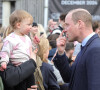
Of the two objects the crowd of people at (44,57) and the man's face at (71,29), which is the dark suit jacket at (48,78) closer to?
the crowd of people at (44,57)

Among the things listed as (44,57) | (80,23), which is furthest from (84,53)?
(44,57)

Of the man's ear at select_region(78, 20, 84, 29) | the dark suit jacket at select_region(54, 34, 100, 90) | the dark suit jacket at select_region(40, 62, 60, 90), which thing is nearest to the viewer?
the dark suit jacket at select_region(54, 34, 100, 90)

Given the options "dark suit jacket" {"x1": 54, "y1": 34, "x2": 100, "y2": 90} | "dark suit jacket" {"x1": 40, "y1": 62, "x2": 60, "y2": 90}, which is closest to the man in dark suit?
"dark suit jacket" {"x1": 54, "y1": 34, "x2": 100, "y2": 90}

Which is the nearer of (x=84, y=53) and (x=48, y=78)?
(x=84, y=53)

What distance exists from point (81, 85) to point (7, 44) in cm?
101

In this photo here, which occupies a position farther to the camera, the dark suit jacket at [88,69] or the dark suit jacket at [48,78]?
the dark suit jacket at [48,78]

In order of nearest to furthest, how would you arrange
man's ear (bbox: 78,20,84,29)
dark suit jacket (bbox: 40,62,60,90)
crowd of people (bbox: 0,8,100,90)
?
crowd of people (bbox: 0,8,100,90)
man's ear (bbox: 78,20,84,29)
dark suit jacket (bbox: 40,62,60,90)

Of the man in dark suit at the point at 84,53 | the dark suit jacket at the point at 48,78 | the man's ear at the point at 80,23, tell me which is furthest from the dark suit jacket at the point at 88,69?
the dark suit jacket at the point at 48,78

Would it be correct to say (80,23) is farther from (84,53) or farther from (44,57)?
(44,57)

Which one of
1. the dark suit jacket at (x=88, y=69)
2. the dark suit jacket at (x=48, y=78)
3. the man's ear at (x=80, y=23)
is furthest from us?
the dark suit jacket at (x=48, y=78)

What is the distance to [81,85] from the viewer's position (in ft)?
8.27

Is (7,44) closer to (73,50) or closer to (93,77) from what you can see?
(93,77)

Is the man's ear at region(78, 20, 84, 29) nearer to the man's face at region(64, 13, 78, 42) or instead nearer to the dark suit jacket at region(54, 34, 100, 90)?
the man's face at region(64, 13, 78, 42)

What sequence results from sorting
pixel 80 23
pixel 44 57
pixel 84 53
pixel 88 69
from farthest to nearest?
1. pixel 44 57
2. pixel 80 23
3. pixel 84 53
4. pixel 88 69
